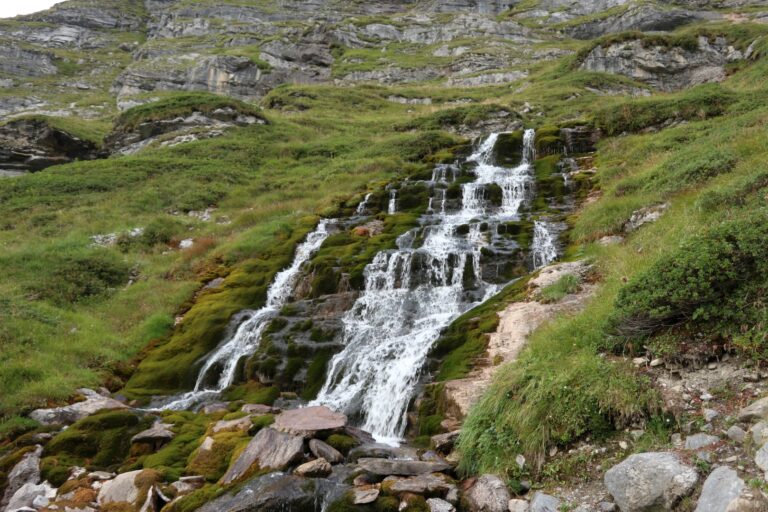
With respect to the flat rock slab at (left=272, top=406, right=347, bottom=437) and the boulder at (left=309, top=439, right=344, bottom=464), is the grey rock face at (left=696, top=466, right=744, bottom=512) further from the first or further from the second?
the flat rock slab at (left=272, top=406, right=347, bottom=437)

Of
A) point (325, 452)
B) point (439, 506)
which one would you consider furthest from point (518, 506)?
point (325, 452)

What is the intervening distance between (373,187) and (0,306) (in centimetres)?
1678

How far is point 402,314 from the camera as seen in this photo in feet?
43.1

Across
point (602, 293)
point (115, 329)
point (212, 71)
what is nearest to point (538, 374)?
point (602, 293)

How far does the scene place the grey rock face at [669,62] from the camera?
146 feet

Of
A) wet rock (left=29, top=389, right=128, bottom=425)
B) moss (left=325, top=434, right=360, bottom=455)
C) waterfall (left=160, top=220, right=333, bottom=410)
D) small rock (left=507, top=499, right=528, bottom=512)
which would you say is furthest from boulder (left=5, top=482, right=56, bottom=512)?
small rock (left=507, top=499, right=528, bottom=512)

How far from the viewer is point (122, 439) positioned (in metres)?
9.41

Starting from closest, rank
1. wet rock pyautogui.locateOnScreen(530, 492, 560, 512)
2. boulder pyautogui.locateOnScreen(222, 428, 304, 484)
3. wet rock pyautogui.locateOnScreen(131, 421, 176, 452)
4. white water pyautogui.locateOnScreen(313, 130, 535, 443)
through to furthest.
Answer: wet rock pyautogui.locateOnScreen(530, 492, 560, 512)
boulder pyautogui.locateOnScreen(222, 428, 304, 484)
wet rock pyautogui.locateOnScreen(131, 421, 176, 452)
white water pyautogui.locateOnScreen(313, 130, 535, 443)

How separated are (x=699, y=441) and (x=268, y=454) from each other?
18.4 ft

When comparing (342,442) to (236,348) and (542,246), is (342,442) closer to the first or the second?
(236,348)

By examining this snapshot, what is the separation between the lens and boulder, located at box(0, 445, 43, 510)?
8.09 metres

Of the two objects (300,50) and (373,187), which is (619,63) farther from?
(300,50)

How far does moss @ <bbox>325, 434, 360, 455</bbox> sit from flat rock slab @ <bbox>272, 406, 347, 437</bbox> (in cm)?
Answer: 16

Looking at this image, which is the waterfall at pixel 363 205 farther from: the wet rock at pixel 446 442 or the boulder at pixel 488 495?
the boulder at pixel 488 495
